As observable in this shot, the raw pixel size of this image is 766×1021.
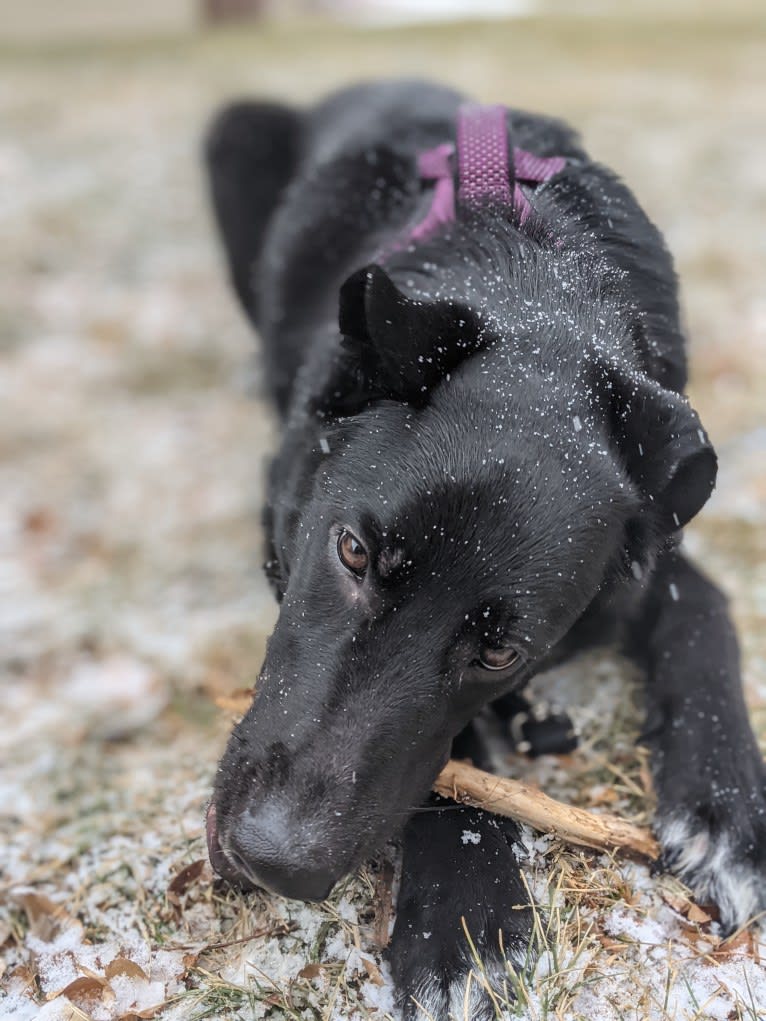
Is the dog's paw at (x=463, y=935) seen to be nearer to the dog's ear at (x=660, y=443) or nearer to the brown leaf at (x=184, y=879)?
the brown leaf at (x=184, y=879)

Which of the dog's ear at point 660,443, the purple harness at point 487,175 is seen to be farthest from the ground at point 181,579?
the dog's ear at point 660,443

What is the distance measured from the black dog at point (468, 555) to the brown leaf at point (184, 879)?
23 centimetres

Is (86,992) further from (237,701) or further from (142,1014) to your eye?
(237,701)

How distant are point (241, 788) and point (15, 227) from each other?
544cm

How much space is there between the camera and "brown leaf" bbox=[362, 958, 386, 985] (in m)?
1.83

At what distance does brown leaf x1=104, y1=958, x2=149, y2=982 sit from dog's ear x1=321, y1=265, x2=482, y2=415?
1.28 m

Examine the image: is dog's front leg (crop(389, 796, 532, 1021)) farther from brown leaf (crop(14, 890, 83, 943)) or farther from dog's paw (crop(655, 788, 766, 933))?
brown leaf (crop(14, 890, 83, 943))

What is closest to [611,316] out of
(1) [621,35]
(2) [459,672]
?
(2) [459,672]

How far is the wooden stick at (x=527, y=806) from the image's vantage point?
1.97 metres

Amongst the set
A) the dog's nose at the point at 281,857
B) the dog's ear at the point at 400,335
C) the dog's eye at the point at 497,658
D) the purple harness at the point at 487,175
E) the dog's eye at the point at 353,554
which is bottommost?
the dog's nose at the point at 281,857

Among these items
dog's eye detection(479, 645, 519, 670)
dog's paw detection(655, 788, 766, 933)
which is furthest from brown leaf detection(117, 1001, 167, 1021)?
dog's paw detection(655, 788, 766, 933)

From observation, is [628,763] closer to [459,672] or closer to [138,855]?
[459,672]

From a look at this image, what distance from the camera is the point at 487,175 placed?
235cm

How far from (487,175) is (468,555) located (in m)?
1.14
